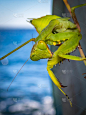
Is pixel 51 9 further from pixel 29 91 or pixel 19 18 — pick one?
pixel 29 91

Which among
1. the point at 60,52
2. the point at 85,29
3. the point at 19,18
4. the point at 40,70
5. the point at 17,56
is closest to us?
the point at 60,52

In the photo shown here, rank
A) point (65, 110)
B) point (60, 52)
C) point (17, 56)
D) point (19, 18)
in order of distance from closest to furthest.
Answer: point (60, 52)
point (19, 18)
point (65, 110)
point (17, 56)

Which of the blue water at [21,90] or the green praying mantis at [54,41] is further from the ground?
the green praying mantis at [54,41]

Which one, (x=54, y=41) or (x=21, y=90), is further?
(x=21, y=90)

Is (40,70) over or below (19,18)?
below

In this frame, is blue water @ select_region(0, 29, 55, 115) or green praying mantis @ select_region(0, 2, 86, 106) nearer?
green praying mantis @ select_region(0, 2, 86, 106)

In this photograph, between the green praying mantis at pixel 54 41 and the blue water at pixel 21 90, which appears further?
the blue water at pixel 21 90

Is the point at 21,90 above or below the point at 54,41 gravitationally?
below

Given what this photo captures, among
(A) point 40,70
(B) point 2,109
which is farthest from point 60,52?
(B) point 2,109
